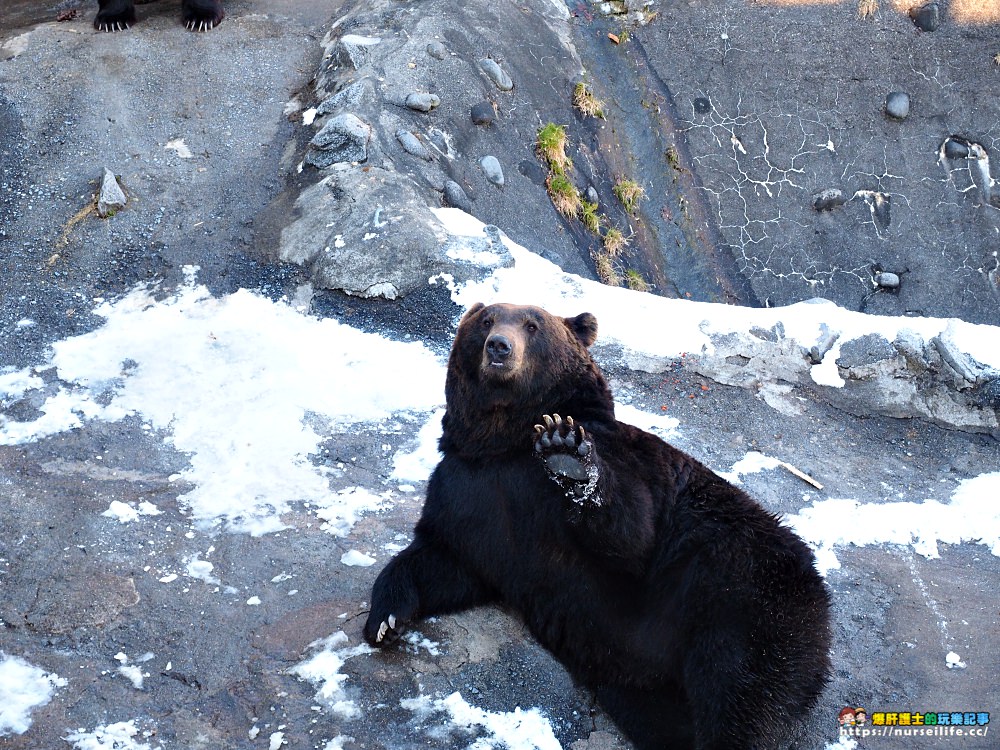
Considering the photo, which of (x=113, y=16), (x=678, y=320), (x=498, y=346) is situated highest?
(x=113, y=16)

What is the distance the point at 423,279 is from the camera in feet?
23.3

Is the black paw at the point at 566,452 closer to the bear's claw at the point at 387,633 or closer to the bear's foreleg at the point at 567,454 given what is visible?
the bear's foreleg at the point at 567,454

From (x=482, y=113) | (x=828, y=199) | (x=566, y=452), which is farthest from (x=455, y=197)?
(x=828, y=199)

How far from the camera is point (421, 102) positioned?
9.15m

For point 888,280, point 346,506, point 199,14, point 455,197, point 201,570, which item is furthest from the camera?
point 888,280

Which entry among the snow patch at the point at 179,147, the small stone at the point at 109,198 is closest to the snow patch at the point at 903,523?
the small stone at the point at 109,198

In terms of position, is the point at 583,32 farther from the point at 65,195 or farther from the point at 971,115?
the point at 65,195

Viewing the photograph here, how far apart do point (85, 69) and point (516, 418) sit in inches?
284

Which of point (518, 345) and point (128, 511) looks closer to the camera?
point (518, 345)

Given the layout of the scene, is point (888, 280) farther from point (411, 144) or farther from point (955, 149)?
point (411, 144)

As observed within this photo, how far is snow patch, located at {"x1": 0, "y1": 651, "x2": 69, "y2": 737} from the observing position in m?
3.69

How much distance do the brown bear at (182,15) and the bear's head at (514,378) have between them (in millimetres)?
7280

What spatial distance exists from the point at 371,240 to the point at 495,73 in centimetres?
421

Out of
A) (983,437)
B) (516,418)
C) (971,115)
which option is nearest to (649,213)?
(971,115)
